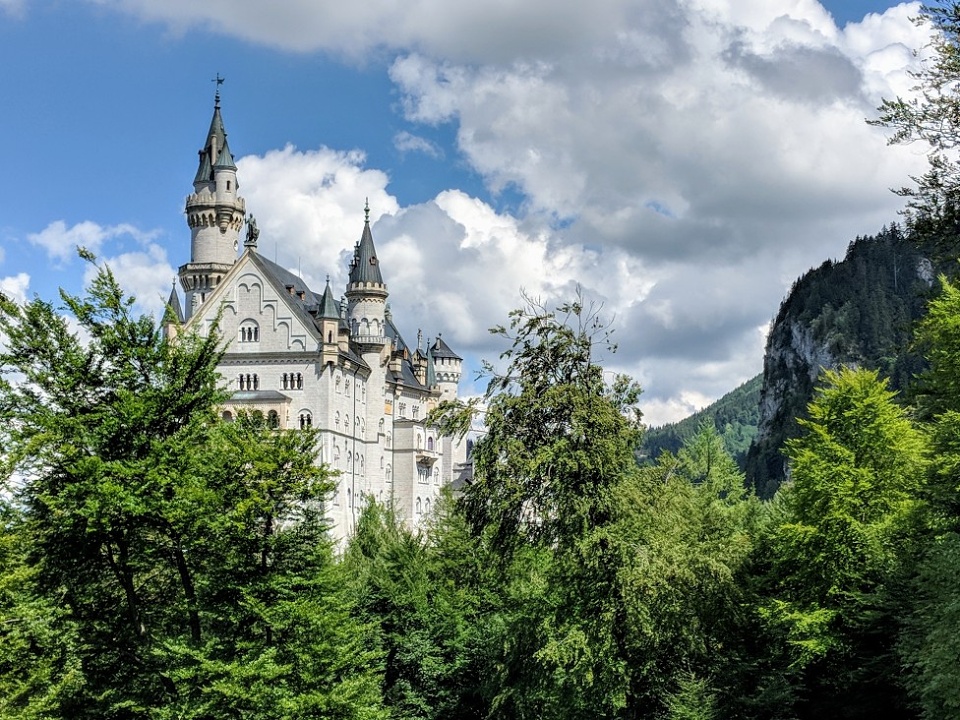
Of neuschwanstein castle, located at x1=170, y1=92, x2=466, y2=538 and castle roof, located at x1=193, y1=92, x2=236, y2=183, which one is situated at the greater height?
castle roof, located at x1=193, y1=92, x2=236, y2=183

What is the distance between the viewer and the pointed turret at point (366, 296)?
106 m

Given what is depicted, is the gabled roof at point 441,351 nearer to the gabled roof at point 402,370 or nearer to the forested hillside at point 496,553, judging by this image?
the gabled roof at point 402,370

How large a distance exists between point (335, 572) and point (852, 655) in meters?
16.3

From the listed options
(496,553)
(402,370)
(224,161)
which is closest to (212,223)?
(224,161)

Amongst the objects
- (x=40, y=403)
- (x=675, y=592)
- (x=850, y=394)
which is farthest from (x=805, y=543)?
(x=40, y=403)

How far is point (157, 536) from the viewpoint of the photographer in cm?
2870

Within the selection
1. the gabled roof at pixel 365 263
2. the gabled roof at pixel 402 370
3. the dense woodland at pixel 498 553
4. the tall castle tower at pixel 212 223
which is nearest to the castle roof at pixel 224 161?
the tall castle tower at pixel 212 223

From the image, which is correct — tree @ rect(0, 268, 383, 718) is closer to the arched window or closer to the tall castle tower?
the arched window

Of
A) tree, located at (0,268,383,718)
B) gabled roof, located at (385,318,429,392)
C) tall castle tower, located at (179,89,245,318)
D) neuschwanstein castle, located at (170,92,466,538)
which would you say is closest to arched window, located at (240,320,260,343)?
neuschwanstein castle, located at (170,92,466,538)

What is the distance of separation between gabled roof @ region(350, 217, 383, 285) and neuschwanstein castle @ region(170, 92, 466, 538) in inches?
4.6

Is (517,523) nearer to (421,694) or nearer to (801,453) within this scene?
(801,453)

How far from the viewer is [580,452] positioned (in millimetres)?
31250

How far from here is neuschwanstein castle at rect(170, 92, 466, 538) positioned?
316 feet

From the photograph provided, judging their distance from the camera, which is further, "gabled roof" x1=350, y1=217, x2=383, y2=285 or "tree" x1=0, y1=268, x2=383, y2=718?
"gabled roof" x1=350, y1=217, x2=383, y2=285
